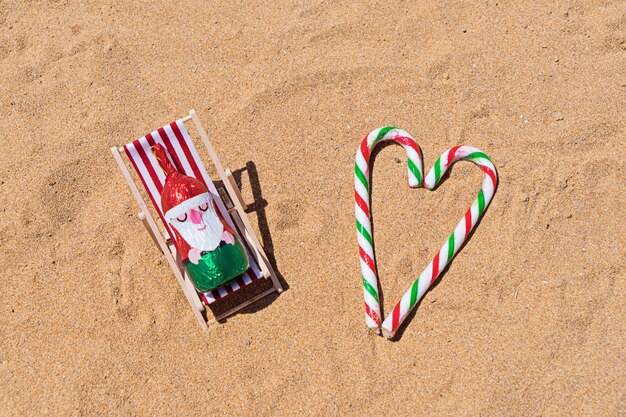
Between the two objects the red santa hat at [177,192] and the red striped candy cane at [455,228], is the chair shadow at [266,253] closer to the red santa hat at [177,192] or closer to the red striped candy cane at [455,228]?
the red santa hat at [177,192]

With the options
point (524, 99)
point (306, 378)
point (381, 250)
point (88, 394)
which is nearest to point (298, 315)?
point (306, 378)

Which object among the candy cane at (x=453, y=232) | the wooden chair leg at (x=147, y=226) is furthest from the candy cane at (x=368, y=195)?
the wooden chair leg at (x=147, y=226)

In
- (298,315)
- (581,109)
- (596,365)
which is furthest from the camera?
(581,109)

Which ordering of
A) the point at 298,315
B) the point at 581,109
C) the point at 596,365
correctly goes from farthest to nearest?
the point at 581,109, the point at 298,315, the point at 596,365

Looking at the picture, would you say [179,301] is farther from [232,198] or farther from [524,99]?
[524,99]

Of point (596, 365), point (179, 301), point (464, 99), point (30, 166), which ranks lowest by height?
point (596, 365)

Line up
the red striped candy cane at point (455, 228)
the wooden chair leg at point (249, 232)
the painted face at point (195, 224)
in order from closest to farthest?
the painted face at point (195, 224) → the red striped candy cane at point (455, 228) → the wooden chair leg at point (249, 232)
